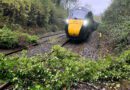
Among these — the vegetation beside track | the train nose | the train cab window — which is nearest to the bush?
the vegetation beside track

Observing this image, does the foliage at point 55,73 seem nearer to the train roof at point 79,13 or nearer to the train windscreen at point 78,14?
the train windscreen at point 78,14

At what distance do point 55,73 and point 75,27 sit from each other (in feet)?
37.4

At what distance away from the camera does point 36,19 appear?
31859 mm

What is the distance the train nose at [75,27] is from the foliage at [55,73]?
10.1 metres

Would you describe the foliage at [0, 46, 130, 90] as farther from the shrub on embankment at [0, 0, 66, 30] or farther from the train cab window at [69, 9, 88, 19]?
the shrub on embankment at [0, 0, 66, 30]

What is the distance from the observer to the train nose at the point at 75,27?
20163 millimetres

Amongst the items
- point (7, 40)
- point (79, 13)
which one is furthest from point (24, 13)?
point (7, 40)

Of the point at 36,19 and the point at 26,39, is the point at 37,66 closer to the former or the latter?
the point at 26,39

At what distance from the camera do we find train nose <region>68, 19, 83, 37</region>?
20163mm

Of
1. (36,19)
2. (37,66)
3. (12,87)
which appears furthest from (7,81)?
(36,19)

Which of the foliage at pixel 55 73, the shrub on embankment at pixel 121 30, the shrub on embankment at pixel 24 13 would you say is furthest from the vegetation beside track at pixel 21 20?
the foliage at pixel 55 73

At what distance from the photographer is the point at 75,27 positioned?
66.3 ft

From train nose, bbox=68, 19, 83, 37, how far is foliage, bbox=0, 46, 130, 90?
33.0ft

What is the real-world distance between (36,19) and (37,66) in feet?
76.8
